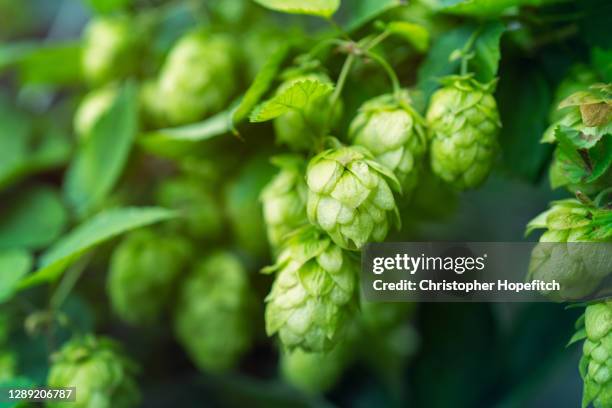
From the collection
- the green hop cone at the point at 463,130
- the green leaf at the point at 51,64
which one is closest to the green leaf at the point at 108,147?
the green leaf at the point at 51,64

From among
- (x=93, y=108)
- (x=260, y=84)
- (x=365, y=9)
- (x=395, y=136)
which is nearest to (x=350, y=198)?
(x=395, y=136)

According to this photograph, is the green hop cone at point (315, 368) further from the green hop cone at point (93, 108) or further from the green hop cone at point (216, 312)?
the green hop cone at point (93, 108)

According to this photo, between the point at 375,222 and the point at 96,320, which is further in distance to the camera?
the point at 96,320

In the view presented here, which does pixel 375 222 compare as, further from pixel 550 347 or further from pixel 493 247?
pixel 550 347

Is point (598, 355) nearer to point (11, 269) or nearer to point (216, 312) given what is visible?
point (216, 312)

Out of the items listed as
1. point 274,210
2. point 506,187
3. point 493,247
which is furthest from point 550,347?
point 274,210

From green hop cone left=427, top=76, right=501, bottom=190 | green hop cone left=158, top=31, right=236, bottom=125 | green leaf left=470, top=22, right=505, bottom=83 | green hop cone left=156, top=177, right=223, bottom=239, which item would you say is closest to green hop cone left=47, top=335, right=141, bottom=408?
green hop cone left=156, top=177, right=223, bottom=239

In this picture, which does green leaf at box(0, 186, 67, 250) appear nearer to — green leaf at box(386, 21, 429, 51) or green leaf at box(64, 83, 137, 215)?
green leaf at box(64, 83, 137, 215)
